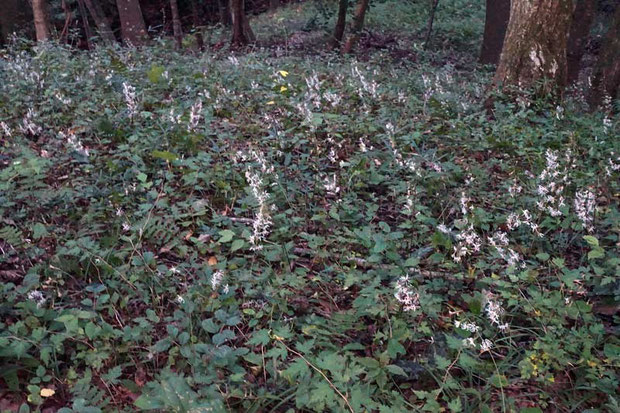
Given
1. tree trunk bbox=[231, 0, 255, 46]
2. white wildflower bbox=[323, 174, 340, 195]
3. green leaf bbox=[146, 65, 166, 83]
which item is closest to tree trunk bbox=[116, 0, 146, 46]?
tree trunk bbox=[231, 0, 255, 46]

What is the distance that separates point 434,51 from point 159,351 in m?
16.5

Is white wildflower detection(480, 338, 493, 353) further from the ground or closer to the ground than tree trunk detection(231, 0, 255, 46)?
→ closer to the ground

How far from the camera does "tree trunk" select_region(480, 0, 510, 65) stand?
44.0 feet

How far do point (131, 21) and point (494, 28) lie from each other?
9.35 m

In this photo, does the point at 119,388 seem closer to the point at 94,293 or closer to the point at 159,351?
the point at 159,351

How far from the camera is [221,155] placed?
516 centimetres

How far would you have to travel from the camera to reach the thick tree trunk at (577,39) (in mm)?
10805

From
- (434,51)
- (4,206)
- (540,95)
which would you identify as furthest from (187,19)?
(4,206)

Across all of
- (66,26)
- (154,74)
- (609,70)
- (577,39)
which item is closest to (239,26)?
(66,26)

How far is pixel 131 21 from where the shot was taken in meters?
12.7

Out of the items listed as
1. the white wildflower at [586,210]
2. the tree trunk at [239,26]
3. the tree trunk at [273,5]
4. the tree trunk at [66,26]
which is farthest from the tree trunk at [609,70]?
the tree trunk at [273,5]

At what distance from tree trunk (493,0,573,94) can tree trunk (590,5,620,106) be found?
6.48 ft

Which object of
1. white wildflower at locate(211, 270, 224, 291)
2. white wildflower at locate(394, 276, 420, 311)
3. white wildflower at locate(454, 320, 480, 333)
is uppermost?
white wildflower at locate(211, 270, 224, 291)

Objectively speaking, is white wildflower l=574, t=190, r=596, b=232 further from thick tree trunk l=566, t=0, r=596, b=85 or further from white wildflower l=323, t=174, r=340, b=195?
thick tree trunk l=566, t=0, r=596, b=85
